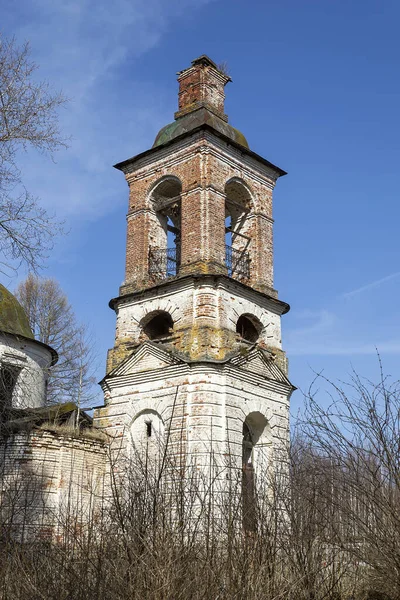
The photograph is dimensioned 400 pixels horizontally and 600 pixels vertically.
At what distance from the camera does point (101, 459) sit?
14.5 meters

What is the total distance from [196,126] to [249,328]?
4.97 metres

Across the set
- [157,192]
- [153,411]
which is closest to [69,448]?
[153,411]

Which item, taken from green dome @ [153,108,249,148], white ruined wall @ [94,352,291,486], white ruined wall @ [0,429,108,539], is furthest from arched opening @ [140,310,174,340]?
green dome @ [153,108,249,148]

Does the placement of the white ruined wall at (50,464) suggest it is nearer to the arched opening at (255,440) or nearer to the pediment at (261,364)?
the arched opening at (255,440)

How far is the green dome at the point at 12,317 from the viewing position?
59.7 feet

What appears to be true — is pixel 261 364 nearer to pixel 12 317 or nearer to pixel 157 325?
pixel 157 325

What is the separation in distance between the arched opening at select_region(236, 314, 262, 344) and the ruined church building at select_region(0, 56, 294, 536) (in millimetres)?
27

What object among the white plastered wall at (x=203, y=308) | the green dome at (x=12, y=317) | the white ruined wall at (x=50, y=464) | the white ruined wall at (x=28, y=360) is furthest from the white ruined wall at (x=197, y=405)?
the green dome at (x=12, y=317)

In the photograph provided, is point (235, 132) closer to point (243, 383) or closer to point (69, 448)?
point (243, 383)

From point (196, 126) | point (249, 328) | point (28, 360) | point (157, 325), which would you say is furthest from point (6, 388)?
point (196, 126)

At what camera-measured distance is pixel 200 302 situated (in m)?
14.3

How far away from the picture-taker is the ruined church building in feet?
44.7

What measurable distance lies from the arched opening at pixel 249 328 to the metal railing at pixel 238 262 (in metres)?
1.10

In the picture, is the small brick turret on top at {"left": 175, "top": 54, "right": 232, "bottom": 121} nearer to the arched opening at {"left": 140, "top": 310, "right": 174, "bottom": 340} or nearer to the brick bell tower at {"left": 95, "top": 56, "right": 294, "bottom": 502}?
the brick bell tower at {"left": 95, "top": 56, "right": 294, "bottom": 502}
